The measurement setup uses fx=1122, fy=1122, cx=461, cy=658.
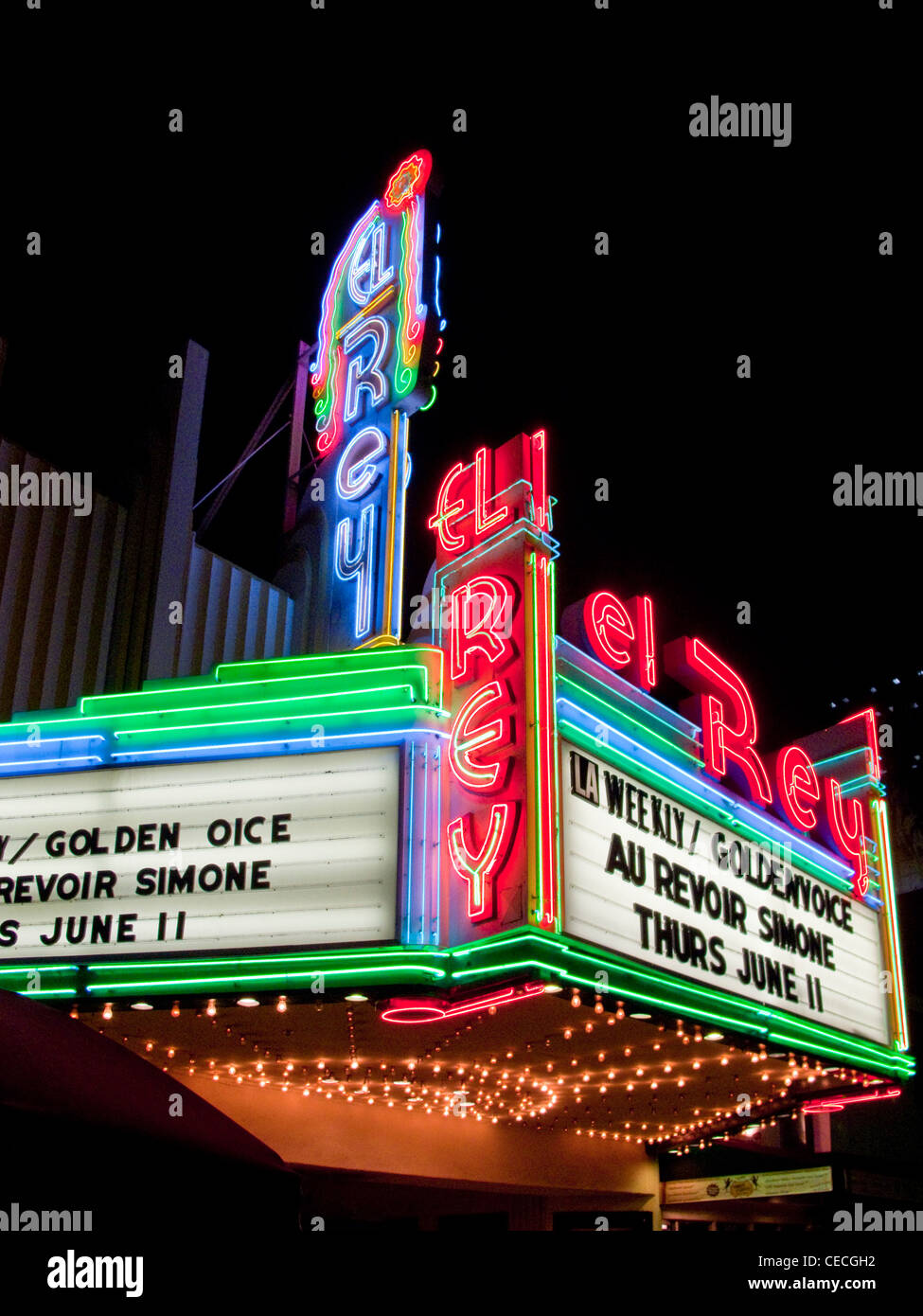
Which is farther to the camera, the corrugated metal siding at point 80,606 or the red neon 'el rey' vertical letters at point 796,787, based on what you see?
the red neon 'el rey' vertical letters at point 796,787

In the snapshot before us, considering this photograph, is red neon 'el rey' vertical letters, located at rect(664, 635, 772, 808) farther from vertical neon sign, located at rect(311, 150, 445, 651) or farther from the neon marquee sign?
vertical neon sign, located at rect(311, 150, 445, 651)

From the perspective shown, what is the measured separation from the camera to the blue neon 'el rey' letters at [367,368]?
468 inches

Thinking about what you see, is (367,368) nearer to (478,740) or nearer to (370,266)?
(370,266)

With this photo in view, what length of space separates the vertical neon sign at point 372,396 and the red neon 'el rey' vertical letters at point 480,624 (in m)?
1.10

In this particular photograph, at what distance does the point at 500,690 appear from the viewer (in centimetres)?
870

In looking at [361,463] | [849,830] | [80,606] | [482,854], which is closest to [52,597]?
[80,606]

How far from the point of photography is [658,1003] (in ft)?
29.4

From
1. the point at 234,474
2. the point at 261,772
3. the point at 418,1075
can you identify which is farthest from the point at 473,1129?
the point at 234,474

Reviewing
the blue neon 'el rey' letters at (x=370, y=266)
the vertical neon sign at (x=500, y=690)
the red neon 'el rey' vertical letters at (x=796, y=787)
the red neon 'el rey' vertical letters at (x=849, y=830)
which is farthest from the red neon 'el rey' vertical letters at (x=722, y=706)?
the blue neon 'el rey' letters at (x=370, y=266)

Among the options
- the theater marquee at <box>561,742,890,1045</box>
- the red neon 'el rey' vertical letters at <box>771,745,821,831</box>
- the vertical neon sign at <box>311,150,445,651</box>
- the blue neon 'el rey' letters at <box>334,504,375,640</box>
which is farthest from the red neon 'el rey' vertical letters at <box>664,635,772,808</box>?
the blue neon 'el rey' letters at <box>334,504,375,640</box>

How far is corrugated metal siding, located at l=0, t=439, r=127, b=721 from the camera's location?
11164 mm

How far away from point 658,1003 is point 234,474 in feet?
28.8

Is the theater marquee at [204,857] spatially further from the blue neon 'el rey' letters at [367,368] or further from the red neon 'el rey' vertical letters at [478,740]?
the blue neon 'el rey' letters at [367,368]
